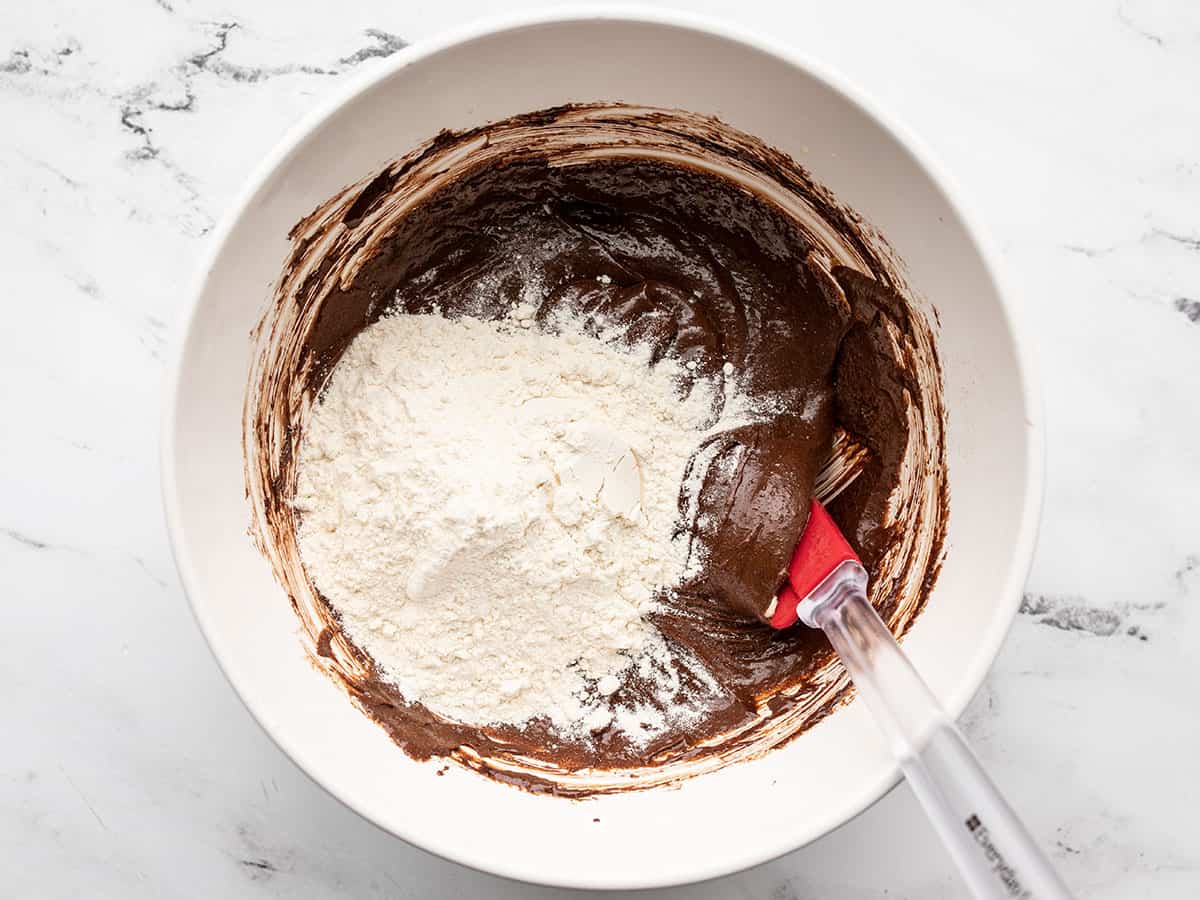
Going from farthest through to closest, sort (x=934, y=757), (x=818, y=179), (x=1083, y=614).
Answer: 1. (x=1083, y=614)
2. (x=818, y=179)
3. (x=934, y=757)

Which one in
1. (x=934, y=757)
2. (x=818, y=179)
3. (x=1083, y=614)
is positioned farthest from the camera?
(x=1083, y=614)

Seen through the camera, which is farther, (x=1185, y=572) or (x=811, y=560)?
(x=1185, y=572)

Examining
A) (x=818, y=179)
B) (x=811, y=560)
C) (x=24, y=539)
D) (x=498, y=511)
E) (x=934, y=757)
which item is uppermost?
(x=24, y=539)

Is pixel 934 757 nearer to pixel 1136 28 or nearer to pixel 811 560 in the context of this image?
pixel 811 560

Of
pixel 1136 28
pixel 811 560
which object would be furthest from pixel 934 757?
pixel 1136 28

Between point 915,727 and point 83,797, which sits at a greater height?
point 83,797

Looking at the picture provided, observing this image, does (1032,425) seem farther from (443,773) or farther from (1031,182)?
(443,773)

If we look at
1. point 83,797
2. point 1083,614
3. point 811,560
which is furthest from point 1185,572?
point 83,797

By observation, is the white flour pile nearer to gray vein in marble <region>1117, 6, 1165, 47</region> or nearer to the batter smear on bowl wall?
the batter smear on bowl wall
